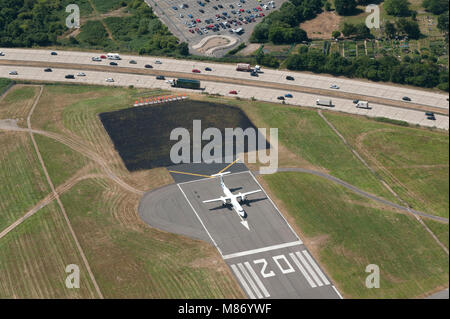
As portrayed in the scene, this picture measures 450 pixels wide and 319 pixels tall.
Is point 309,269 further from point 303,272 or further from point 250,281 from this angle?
point 250,281

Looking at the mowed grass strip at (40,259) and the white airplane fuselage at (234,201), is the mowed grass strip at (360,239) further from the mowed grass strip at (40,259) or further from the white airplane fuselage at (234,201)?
the mowed grass strip at (40,259)

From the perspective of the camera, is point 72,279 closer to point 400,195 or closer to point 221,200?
point 221,200

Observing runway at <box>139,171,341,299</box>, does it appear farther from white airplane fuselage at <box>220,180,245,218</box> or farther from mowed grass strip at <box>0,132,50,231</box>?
mowed grass strip at <box>0,132,50,231</box>
